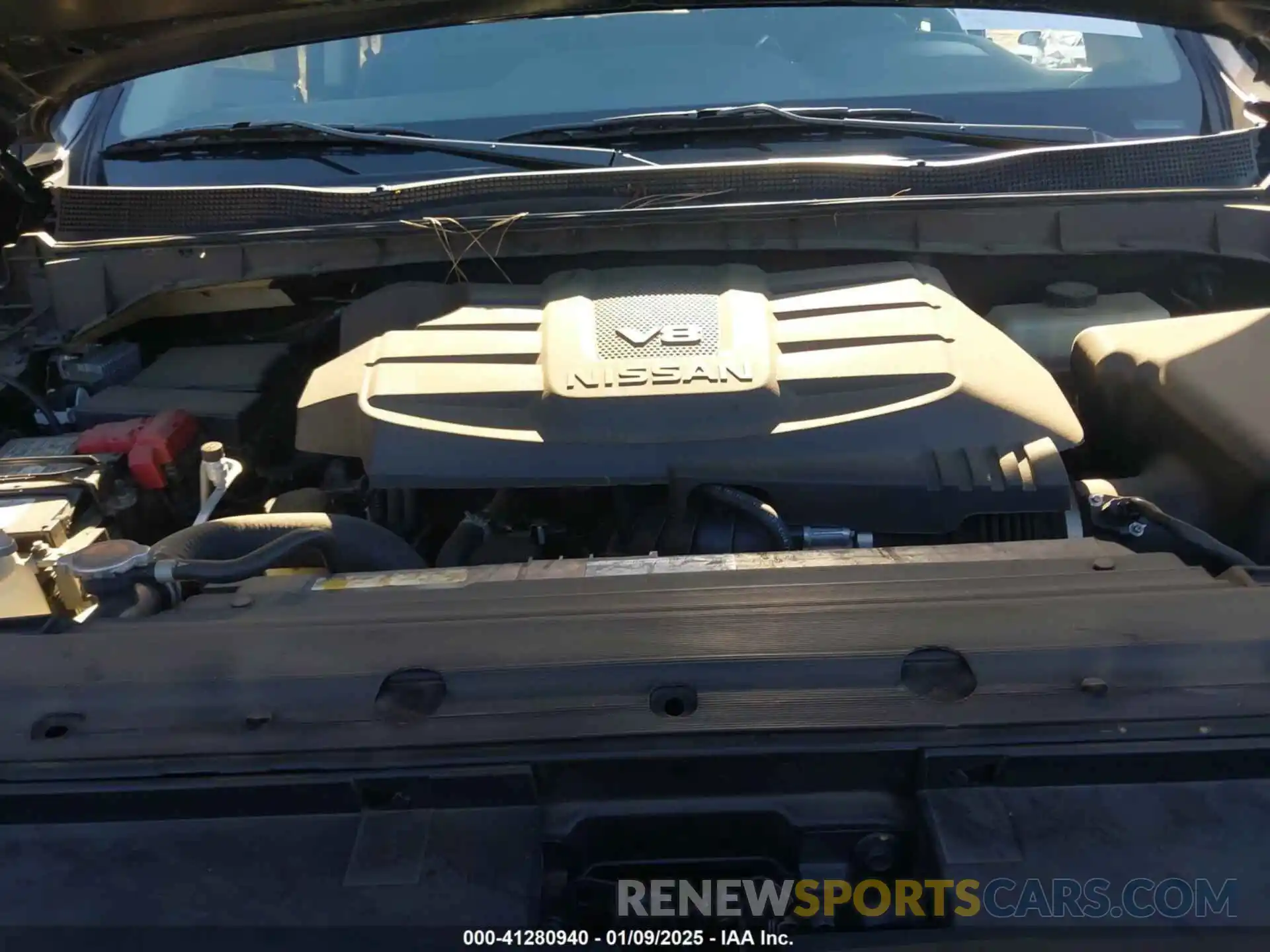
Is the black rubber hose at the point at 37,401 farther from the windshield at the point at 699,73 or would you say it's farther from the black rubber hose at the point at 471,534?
the black rubber hose at the point at 471,534

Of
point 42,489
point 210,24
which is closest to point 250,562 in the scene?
point 42,489

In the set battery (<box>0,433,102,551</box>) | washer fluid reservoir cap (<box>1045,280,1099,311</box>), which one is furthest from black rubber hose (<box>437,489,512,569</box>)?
washer fluid reservoir cap (<box>1045,280,1099,311</box>)

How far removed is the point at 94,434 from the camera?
169cm

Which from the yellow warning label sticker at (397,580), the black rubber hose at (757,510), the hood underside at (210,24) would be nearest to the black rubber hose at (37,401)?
the hood underside at (210,24)

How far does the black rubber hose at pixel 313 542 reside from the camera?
1455mm

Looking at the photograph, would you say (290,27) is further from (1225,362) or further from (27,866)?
(1225,362)

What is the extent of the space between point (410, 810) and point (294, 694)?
18 centimetres

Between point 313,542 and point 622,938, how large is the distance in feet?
2.35

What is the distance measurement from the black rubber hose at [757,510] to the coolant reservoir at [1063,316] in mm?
652

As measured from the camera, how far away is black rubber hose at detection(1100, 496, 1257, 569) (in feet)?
4.38

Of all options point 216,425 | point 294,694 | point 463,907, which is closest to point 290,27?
point 216,425

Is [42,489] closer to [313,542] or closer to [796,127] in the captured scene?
[313,542]

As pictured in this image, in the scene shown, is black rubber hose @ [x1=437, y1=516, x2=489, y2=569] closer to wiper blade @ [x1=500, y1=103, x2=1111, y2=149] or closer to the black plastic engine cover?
the black plastic engine cover

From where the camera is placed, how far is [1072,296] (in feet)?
6.21
